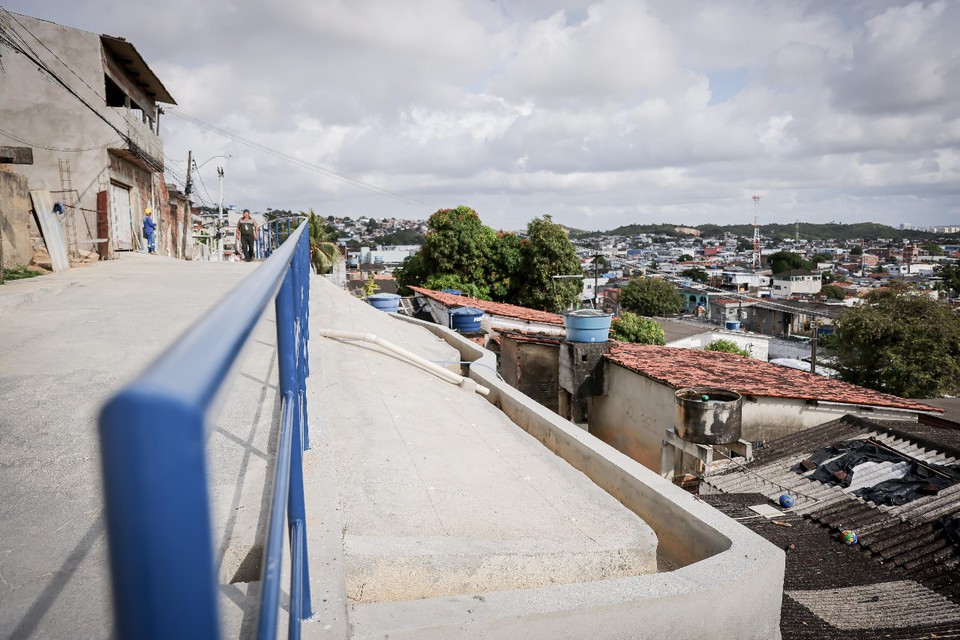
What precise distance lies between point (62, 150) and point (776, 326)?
53278 millimetres

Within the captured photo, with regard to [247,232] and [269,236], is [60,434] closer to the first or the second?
[269,236]

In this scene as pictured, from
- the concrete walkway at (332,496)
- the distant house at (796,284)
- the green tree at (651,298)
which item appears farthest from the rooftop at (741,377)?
the distant house at (796,284)

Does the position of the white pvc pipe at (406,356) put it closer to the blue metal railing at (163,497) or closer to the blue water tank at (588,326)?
the blue water tank at (588,326)

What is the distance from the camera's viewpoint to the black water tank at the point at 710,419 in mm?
9180

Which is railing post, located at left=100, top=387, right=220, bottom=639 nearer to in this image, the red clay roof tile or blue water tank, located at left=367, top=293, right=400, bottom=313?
blue water tank, located at left=367, top=293, right=400, bottom=313

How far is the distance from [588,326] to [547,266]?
14640mm

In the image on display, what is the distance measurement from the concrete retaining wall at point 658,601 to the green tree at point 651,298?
2119 inches

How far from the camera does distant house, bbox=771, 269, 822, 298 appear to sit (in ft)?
258

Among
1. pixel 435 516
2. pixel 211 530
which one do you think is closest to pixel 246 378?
pixel 435 516

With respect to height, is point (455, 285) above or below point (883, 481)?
above

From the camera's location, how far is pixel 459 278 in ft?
89.7

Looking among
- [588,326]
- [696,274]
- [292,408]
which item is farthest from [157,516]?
[696,274]

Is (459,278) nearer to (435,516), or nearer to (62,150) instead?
(62,150)

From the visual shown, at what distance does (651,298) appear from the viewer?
184 ft
